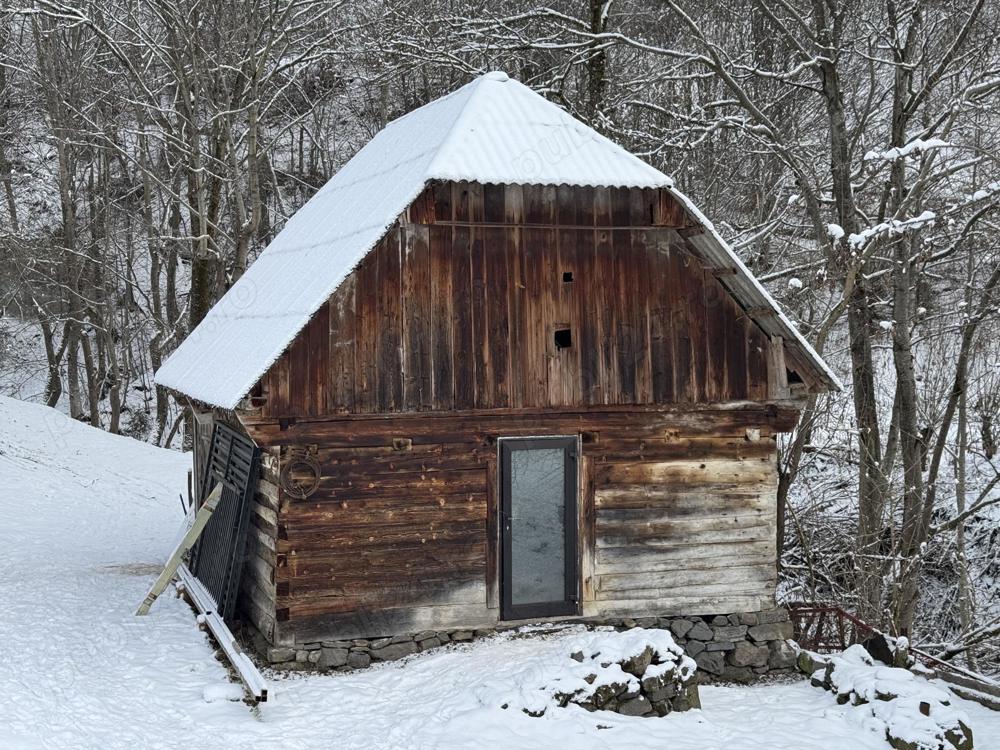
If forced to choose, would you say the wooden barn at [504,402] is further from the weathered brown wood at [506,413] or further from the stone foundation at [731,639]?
the stone foundation at [731,639]

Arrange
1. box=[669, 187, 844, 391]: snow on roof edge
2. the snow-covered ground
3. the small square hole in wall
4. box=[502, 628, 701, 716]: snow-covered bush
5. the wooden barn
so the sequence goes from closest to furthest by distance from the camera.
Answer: the snow-covered ground → box=[502, 628, 701, 716]: snow-covered bush → the wooden barn → box=[669, 187, 844, 391]: snow on roof edge → the small square hole in wall

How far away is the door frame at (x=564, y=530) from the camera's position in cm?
1071

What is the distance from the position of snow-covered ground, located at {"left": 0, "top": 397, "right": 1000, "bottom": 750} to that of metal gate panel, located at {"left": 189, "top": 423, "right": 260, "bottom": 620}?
0.49 m

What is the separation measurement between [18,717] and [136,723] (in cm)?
93

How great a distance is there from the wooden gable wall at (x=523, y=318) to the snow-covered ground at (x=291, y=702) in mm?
2472

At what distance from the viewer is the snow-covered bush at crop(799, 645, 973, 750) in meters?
9.31

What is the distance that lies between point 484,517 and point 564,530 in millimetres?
897

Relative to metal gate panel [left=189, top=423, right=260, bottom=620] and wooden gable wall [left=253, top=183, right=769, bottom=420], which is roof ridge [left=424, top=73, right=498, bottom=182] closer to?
wooden gable wall [left=253, top=183, right=769, bottom=420]

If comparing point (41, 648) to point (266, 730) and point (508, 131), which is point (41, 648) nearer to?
point (266, 730)

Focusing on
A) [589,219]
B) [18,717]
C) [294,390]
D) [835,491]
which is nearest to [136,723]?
[18,717]

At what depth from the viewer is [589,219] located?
35.7 feet

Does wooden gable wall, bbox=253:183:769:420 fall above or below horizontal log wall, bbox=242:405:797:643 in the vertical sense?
above

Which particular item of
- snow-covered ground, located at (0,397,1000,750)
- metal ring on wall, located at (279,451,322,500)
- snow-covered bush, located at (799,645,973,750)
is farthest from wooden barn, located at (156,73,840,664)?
snow-covered bush, located at (799,645,973,750)

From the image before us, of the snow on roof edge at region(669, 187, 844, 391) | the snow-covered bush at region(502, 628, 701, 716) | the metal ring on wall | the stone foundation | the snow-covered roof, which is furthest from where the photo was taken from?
the stone foundation
